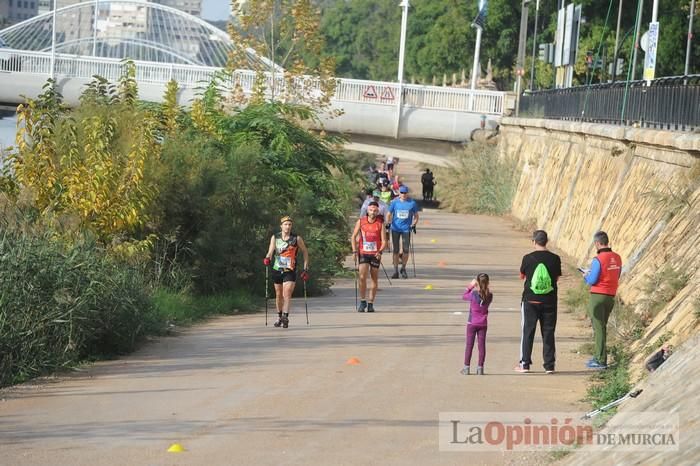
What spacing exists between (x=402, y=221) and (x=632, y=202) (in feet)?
16.6

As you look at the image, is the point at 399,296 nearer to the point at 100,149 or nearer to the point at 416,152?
the point at 100,149

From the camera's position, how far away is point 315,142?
2655 centimetres

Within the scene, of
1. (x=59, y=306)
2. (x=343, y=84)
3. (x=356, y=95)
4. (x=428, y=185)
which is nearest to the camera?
(x=59, y=306)

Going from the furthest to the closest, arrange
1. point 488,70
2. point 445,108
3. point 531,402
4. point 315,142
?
1. point 488,70
2. point 445,108
3. point 315,142
4. point 531,402

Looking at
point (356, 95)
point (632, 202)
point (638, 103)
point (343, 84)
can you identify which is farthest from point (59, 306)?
point (356, 95)

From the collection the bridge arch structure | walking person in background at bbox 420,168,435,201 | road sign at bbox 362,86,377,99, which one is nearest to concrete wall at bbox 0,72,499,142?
road sign at bbox 362,86,377,99

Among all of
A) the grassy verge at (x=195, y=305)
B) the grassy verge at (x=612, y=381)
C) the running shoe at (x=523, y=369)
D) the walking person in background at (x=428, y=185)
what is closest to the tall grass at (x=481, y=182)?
the walking person in background at (x=428, y=185)

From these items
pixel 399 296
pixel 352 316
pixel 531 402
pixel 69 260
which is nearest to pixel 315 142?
pixel 399 296

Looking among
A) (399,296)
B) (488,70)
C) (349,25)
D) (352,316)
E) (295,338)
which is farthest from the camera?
(349,25)

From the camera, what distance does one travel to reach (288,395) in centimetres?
1270

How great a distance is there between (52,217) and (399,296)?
687cm

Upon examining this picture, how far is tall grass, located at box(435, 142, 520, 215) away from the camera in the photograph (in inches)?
2018

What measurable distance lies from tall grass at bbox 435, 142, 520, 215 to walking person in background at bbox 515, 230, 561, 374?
35468 millimetres

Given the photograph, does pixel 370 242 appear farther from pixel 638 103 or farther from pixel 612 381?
pixel 638 103
